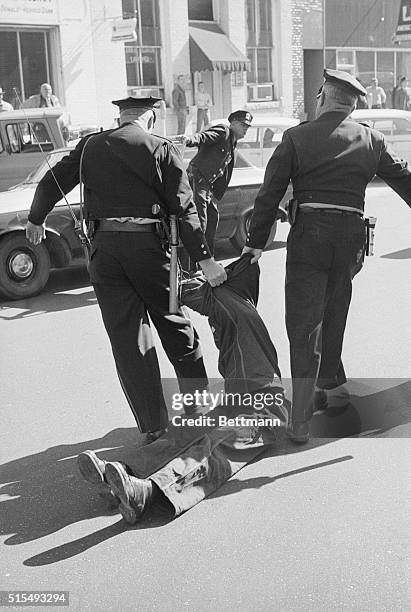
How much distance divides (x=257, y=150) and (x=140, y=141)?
359 inches

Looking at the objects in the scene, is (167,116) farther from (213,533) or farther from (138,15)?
(213,533)

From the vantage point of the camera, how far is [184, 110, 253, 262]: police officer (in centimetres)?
850

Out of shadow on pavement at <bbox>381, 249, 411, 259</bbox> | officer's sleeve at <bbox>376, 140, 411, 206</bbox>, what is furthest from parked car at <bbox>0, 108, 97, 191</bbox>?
officer's sleeve at <bbox>376, 140, 411, 206</bbox>

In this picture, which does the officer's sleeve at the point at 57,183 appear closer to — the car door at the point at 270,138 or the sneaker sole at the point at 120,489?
the sneaker sole at the point at 120,489

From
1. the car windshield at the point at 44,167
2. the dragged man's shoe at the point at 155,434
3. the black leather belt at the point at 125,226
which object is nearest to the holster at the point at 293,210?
the black leather belt at the point at 125,226

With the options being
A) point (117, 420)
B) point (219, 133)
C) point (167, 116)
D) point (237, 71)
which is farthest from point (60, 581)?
point (237, 71)

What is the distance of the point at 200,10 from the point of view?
26750 millimetres

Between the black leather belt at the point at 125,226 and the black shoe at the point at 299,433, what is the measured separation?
135cm

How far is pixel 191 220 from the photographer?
4.59m

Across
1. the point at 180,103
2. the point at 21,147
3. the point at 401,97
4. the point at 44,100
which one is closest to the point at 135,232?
the point at 21,147

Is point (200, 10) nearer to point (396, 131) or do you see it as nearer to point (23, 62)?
point (23, 62)

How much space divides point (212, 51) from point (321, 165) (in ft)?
72.5

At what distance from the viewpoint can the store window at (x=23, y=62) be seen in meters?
21.7

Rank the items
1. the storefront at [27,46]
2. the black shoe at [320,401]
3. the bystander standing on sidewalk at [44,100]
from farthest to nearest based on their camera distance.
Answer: the storefront at [27,46] < the bystander standing on sidewalk at [44,100] < the black shoe at [320,401]
